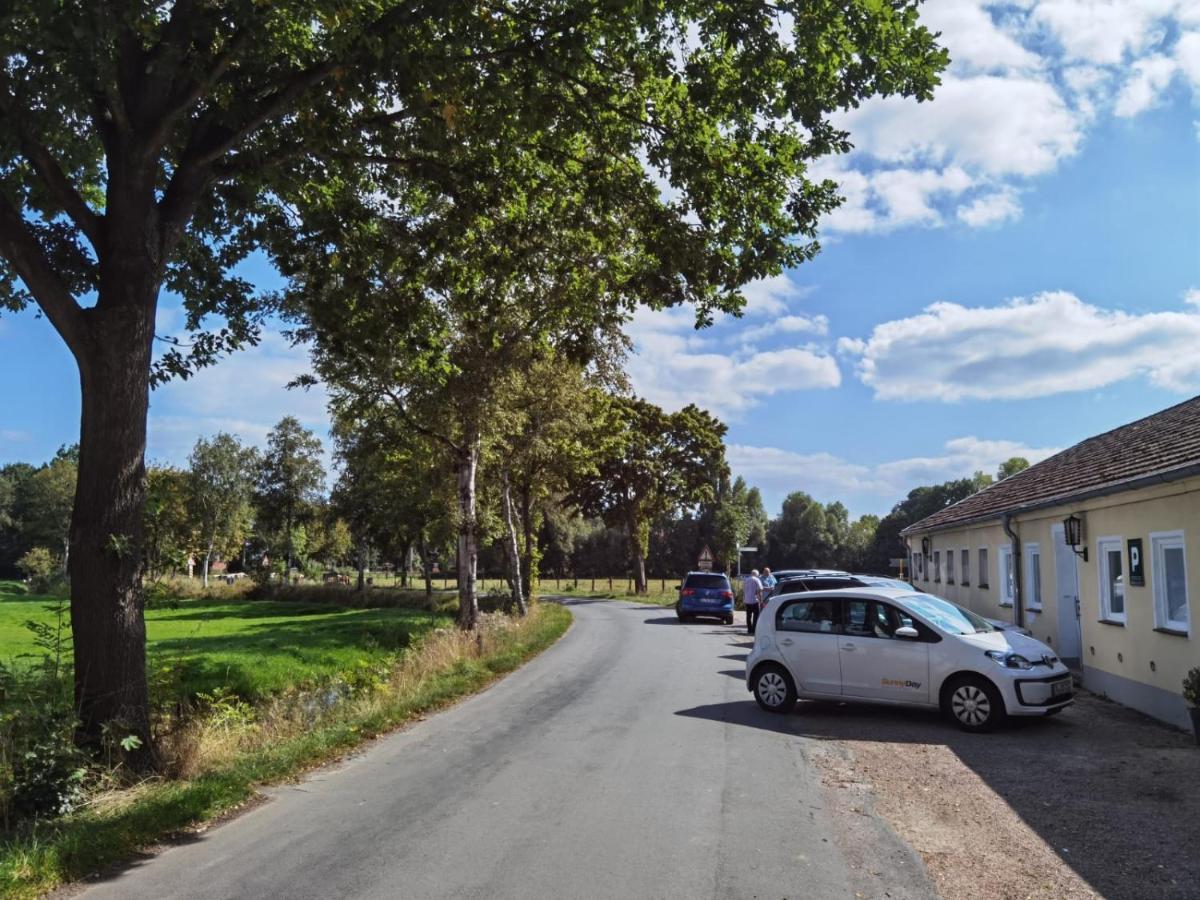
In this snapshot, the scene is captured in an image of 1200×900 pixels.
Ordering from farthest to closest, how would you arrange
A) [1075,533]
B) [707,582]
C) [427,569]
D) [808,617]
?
[427,569] → [707,582] → [1075,533] → [808,617]

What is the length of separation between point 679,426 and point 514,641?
3322 cm

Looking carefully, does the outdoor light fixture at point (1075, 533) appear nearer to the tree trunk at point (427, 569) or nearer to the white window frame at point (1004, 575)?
the white window frame at point (1004, 575)

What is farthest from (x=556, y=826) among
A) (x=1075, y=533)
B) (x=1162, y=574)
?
(x=1075, y=533)

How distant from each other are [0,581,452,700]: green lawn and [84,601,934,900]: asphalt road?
3.05 m

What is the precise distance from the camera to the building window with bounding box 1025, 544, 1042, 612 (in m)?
17.5

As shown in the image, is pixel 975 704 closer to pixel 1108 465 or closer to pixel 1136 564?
pixel 1136 564

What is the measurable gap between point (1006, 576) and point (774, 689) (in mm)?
10182

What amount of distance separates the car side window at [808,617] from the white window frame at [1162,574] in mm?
4227

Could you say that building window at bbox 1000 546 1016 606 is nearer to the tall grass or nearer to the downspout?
the downspout

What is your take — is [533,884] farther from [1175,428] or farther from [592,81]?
[1175,428]

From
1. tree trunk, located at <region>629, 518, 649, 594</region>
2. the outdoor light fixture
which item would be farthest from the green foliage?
the outdoor light fixture

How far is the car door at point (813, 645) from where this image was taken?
37.7 feet

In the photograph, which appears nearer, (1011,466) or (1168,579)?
(1168,579)

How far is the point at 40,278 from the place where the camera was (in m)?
7.88
